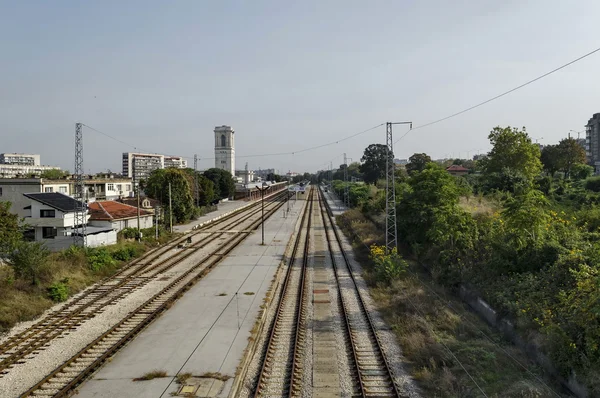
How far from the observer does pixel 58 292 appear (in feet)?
67.4

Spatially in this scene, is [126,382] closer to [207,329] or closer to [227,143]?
[207,329]

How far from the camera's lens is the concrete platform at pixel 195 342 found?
11594mm

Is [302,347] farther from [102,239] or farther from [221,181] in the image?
[221,181]

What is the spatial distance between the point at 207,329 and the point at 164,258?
16.4 m

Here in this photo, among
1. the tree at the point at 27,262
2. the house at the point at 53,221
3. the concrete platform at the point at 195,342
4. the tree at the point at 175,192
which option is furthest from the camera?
the tree at the point at 175,192

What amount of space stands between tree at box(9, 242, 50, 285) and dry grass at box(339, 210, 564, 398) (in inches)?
599

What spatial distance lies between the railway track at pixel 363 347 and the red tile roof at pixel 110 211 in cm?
2191

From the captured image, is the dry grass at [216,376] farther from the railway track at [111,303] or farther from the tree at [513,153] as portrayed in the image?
the tree at [513,153]

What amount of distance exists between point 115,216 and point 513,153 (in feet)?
130

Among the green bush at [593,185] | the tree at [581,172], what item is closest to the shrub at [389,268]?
the green bush at [593,185]

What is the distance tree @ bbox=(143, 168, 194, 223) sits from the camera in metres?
48.2

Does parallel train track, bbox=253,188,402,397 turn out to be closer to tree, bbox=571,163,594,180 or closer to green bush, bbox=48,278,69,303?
green bush, bbox=48,278,69,303

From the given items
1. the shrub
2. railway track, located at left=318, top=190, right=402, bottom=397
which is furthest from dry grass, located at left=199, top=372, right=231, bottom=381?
the shrub

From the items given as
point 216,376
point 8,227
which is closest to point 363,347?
point 216,376
